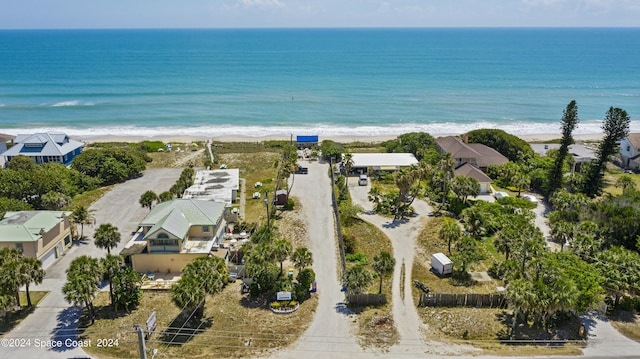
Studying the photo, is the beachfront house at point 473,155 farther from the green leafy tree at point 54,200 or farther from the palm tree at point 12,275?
the palm tree at point 12,275

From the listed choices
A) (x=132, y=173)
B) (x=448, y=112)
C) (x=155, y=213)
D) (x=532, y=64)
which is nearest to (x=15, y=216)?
(x=155, y=213)

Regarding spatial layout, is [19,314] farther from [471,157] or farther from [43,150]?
[471,157]

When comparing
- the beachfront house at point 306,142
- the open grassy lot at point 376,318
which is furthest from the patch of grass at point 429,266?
the beachfront house at point 306,142

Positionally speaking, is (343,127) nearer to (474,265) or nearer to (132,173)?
(132,173)

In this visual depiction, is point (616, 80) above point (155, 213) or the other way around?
above

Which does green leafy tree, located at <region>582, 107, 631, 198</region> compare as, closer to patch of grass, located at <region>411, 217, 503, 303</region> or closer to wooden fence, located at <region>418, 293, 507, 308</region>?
patch of grass, located at <region>411, 217, 503, 303</region>

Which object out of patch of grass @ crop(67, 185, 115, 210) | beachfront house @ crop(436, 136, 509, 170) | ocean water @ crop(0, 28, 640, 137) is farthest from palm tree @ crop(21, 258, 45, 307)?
ocean water @ crop(0, 28, 640, 137)
